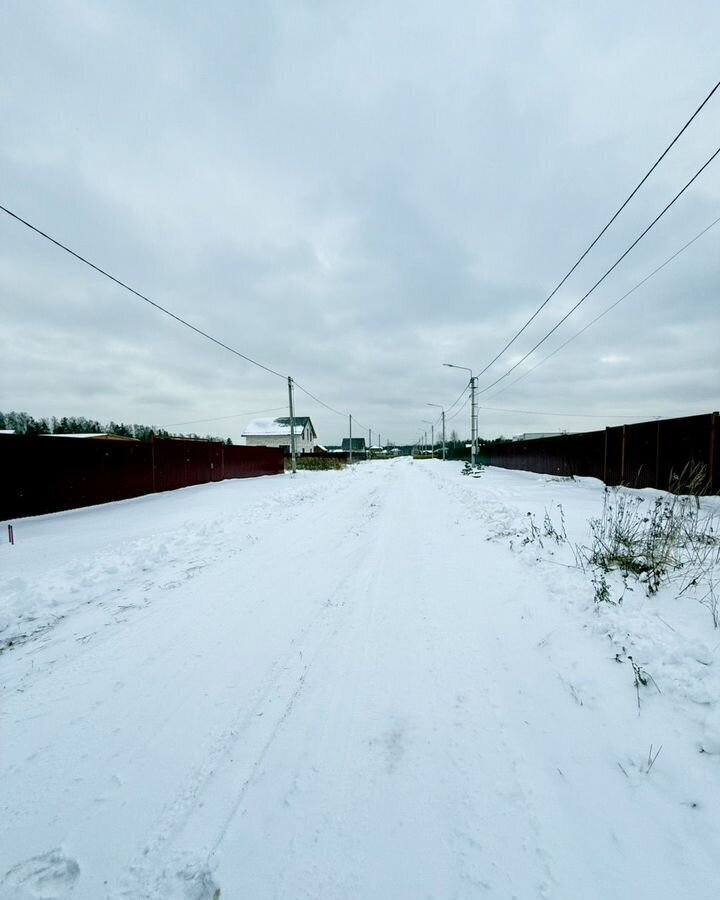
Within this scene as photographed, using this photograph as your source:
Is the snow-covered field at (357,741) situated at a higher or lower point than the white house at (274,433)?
lower

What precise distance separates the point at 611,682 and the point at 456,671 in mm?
1033

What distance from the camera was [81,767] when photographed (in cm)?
206

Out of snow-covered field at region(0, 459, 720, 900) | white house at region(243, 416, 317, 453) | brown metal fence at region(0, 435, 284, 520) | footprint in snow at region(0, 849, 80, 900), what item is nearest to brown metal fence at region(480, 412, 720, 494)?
snow-covered field at region(0, 459, 720, 900)

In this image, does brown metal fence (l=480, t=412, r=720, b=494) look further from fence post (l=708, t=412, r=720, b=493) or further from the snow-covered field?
the snow-covered field

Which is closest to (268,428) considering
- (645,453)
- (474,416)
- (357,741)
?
(474,416)

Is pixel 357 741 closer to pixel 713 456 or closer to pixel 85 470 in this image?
pixel 713 456

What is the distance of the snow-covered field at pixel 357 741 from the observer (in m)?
1.55

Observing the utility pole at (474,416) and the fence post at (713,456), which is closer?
the fence post at (713,456)

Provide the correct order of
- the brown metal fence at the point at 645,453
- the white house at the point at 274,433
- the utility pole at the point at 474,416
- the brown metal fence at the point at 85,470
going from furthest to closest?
the white house at the point at 274,433 → the utility pole at the point at 474,416 → the brown metal fence at the point at 645,453 → the brown metal fence at the point at 85,470

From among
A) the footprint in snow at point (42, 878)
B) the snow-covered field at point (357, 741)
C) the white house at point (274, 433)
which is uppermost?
the white house at point (274, 433)

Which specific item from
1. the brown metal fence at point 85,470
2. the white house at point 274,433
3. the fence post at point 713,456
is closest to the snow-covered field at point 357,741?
the brown metal fence at point 85,470

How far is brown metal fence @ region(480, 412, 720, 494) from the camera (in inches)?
371

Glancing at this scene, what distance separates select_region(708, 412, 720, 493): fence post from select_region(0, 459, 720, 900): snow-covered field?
299 inches

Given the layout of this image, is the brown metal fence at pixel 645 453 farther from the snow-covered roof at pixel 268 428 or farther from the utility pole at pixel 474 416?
the snow-covered roof at pixel 268 428
